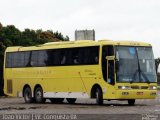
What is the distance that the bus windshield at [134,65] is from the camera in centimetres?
3278

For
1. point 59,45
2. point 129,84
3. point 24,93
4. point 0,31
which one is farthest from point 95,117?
Result: point 0,31

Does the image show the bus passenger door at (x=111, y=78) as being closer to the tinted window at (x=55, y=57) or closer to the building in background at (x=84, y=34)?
the tinted window at (x=55, y=57)

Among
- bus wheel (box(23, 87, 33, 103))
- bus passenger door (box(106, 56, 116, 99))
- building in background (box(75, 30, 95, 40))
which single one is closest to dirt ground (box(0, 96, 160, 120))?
bus passenger door (box(106, 56, 116, 99))

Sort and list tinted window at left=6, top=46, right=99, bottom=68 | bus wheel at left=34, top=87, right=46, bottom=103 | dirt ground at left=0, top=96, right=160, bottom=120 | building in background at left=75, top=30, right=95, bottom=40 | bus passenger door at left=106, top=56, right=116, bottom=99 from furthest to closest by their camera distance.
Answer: building in background at left=75, top=30, right=95, bottom=40 → bus wheel at left=34, top=87, right=46, bottom=103 → tinted window at left=6, top=46, right=99, bottom=68 → bus passenger door at left=106, top=56, right=116, bottom=99 → dirt ground at left=0, top=96, right=160, bottom=120

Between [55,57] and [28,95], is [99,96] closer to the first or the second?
[55,57]

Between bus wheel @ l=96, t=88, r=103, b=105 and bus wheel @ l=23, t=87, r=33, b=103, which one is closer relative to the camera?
bus wheel @ l=96, t=88, r=103, b=105

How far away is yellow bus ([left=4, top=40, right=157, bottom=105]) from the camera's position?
32.8m

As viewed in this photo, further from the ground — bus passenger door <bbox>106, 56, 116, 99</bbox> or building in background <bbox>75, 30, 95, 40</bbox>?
building in background <bbox>75, 30, 95, 40</bbox>

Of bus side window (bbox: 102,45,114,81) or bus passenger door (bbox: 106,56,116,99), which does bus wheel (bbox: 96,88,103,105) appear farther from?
bus side window (bbox: 102,45,114,81)

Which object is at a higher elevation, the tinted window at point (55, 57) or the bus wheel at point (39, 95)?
the tinted window at point (55, 57)

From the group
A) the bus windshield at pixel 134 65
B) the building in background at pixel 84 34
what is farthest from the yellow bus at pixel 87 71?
the building in background at pixel 84 34

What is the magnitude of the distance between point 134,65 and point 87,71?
265cm

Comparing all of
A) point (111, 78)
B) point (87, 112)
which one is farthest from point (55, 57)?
point (87, 112)

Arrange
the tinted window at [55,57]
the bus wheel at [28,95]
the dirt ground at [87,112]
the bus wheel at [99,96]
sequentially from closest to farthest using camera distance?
the dirt ground at [87,112], the bus wheel at [99,96], the tinted window at [55,57], the bus wheel at [28,95]
